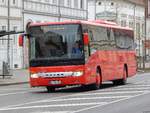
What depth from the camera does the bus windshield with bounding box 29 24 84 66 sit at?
27.9 metres

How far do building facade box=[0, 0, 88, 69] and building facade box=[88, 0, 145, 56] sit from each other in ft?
53.6

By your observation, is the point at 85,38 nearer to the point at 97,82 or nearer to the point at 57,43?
the point at 57,43

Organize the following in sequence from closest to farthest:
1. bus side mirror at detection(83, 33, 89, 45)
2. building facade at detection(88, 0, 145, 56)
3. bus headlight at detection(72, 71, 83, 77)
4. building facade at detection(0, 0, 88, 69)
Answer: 1. bus side mirror at detection(83, 33, 89, 45)
2. bus headlight at detection(72, 71, 83, 77)
3. building facade at detection(0, 0, 88, 69)
4. building facade at detection(88, 0, 145, 56)

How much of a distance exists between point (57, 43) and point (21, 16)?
112 ft

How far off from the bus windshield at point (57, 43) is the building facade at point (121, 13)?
56.0 meters

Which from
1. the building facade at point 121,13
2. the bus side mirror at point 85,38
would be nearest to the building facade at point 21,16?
the building facade at point 121,13

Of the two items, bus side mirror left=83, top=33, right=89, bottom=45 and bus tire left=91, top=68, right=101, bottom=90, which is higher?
bus side mirror left=83, top=33, right=89, bottom=45

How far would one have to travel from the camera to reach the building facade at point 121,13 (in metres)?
88.2

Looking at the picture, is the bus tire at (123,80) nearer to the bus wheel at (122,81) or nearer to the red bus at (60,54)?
the bus wheel at (122,81)

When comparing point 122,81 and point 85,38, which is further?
point 122,81

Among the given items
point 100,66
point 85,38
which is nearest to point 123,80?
point 100,66

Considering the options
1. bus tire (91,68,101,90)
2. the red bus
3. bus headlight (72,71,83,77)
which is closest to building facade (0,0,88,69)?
bus tire (91,68,101,90)

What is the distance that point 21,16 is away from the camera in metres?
61.7

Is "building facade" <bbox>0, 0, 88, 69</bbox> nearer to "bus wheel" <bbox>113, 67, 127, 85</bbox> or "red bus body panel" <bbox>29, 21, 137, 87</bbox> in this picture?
"bus wheel" <bbox>113, 67, 127, 85</bbox>
